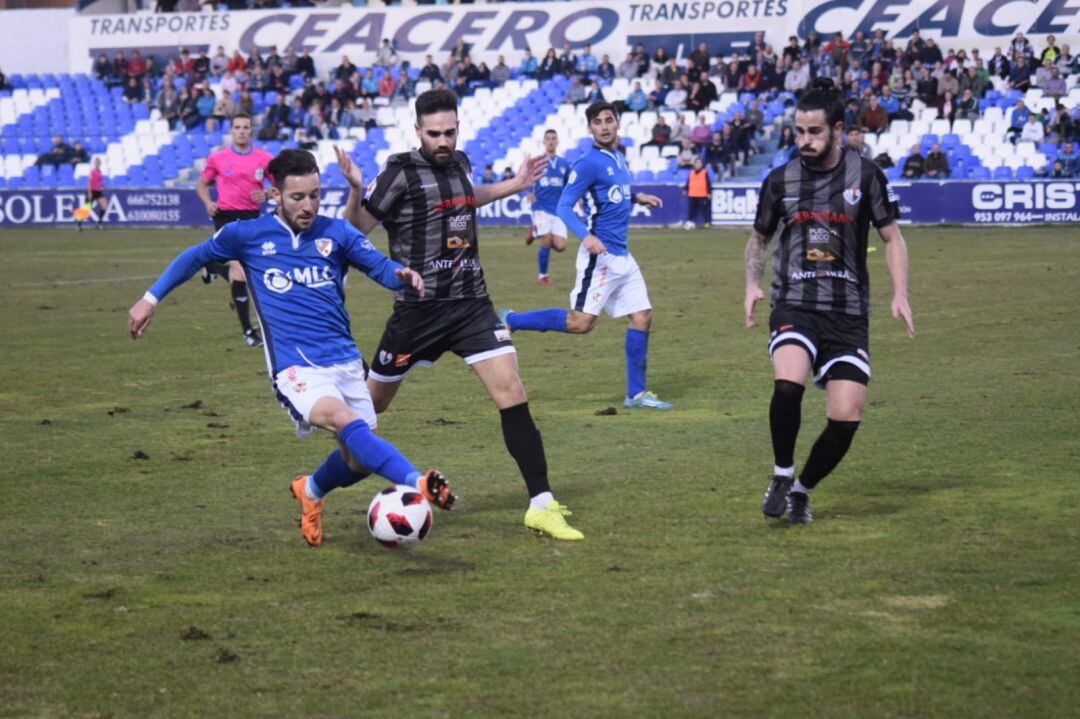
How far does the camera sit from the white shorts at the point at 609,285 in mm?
11680

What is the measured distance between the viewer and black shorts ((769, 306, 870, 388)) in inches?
292

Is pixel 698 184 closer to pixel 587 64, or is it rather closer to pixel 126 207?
pixel 587 64

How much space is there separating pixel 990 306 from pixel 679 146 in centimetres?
2139

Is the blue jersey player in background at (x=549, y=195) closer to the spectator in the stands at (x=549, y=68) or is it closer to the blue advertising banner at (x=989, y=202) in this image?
the blue advertising banner at (x=989, y=202)

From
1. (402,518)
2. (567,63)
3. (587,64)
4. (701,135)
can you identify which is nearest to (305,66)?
(567,63)

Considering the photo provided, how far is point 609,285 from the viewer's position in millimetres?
11711

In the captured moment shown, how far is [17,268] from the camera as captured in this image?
26.4m

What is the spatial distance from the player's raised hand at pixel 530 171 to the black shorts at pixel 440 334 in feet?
2.33

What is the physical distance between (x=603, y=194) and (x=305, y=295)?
16.2ft

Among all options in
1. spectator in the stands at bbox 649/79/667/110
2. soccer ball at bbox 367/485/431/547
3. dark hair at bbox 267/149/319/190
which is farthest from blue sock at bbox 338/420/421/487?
spectator in the stands at bbox 649/79/667/110

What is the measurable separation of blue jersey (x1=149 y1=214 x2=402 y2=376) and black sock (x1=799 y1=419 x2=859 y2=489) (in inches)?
86.5

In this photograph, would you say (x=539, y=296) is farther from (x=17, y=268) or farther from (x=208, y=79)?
(x=208, y=79)

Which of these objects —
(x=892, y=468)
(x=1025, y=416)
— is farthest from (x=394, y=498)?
(x=1025, y=416)

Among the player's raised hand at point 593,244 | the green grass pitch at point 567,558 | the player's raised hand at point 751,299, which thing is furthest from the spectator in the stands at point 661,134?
the player's raised hand at point 751,299
